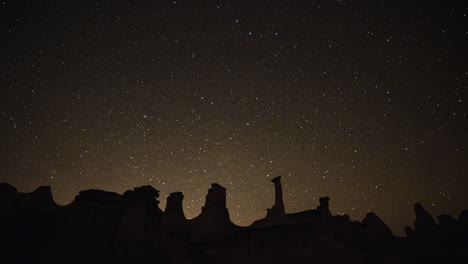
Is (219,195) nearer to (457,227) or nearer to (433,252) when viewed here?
(433,252)

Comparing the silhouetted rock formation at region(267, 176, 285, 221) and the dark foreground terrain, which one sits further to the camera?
the silhouetted rock formation at region(267, 176, 285, 221)

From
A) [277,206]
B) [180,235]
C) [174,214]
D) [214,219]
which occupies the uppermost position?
[277,206]

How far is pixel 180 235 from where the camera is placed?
82.9 feet

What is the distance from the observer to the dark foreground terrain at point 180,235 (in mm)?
21375

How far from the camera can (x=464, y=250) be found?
78.1 feet

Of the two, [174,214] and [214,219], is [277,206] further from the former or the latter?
[174,214]

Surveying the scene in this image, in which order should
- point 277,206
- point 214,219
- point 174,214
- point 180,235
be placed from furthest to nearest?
point 277,206, point 214,219, point 174,214, point 180,235

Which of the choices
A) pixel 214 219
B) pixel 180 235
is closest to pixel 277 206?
pixel 214 219

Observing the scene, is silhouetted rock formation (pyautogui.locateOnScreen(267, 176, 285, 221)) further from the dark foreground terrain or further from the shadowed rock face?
the shadowed rock face

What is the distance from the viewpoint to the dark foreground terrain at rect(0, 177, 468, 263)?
2138 centimetres

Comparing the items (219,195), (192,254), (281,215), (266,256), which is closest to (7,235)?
(192,254)

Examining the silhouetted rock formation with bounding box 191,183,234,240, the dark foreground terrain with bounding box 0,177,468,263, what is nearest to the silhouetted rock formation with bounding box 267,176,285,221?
the dark foreground terrain with bounding box 0,177,468,263

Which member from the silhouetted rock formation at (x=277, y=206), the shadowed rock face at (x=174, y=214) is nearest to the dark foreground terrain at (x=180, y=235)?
the shadowed rock face at (x=174, y=214)

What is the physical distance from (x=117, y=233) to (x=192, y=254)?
6.44m
